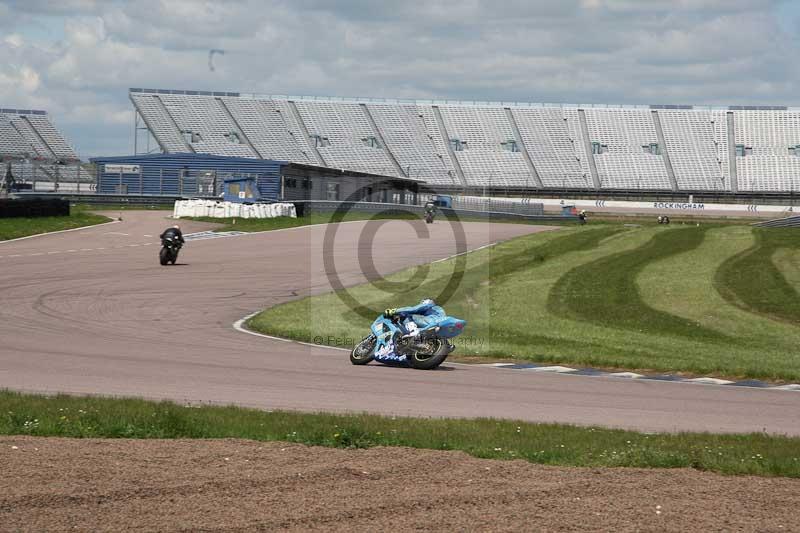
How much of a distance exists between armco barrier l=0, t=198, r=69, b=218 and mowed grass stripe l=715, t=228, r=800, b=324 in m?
32.2

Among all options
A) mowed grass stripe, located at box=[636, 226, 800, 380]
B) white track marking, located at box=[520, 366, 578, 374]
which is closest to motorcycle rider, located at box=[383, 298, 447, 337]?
white track marking, located at box=[520, 366, 578, 374]

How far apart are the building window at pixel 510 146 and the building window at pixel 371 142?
12.5 meters

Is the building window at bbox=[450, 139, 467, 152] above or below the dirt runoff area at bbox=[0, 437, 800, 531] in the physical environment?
above

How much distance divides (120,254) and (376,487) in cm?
3163

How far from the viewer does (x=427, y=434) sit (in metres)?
9.96

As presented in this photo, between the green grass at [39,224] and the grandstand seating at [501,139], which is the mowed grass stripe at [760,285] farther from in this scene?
the grandstand seating at [501,139]

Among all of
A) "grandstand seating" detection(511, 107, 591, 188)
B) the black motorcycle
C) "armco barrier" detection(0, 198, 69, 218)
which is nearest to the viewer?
the black motorcycle

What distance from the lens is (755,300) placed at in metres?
25.5

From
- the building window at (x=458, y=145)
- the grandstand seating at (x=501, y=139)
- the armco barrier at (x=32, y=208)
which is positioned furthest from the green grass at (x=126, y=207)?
the building window at (x=458, y=145)

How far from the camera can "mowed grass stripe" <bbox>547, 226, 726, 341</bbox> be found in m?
22.0

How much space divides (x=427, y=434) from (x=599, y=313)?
14652 millimetres

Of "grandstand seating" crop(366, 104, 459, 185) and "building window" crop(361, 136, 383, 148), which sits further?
"building window" crop(361, 136, 383, 148)

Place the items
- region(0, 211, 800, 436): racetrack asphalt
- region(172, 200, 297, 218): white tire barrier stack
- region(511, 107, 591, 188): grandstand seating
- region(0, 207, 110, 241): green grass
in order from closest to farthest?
1. region(0, 211, 800, 436): racetrack asphalt
2. region(0, 207, 110, 241): green grass
3. region(172, 200, 297, 218): white tire barrier stack
4. region(511, 107, 591, 188): grandstand seating

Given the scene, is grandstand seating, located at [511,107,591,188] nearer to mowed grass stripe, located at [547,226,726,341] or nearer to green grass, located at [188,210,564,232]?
green grass, located at [188,210,564,232]
